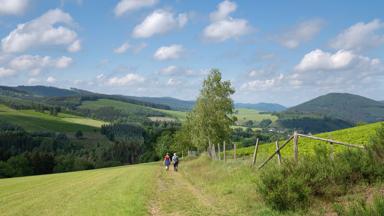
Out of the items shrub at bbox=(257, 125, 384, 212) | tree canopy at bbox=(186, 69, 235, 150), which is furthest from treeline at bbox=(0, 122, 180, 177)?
shrub at bbox=(257, 125, 384, 212)

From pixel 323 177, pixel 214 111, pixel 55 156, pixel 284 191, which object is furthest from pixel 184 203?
pixel 55 156

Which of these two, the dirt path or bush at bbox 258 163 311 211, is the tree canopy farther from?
bush at bbox 258 163 311 211

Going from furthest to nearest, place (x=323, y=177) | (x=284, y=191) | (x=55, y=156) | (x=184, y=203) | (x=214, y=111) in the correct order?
1. (x=55, y=156)
2. (x=214, y=111)
3. (x=184, y=203)
4. (x=323, y=177)
5. (x=284, y=191)

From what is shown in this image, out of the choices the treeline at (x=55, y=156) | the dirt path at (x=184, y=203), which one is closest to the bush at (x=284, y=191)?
the dirt path at (x=184, y=203)

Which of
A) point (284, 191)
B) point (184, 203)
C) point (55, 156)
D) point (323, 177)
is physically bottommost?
point (55, 156)

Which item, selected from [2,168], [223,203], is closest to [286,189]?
[223,203]

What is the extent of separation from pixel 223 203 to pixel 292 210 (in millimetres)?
4744

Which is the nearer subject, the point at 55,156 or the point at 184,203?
the point at 184,203

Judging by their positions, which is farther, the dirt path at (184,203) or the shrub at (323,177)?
the dirt path at (184,203)

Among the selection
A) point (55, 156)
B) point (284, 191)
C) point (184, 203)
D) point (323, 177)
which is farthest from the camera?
point (55, 156)

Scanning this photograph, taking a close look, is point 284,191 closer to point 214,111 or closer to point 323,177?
point 323,177

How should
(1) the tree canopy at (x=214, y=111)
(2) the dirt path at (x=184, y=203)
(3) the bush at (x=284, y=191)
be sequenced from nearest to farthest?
(3) the bush at (x=284, y=191)
(2) the dirt path at (x=184, y=203)
(1) the tree canopy at (x=214, y=111)

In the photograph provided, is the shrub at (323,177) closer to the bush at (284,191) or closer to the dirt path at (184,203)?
the bush at (284,191)

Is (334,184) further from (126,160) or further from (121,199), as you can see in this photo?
(126,160)
